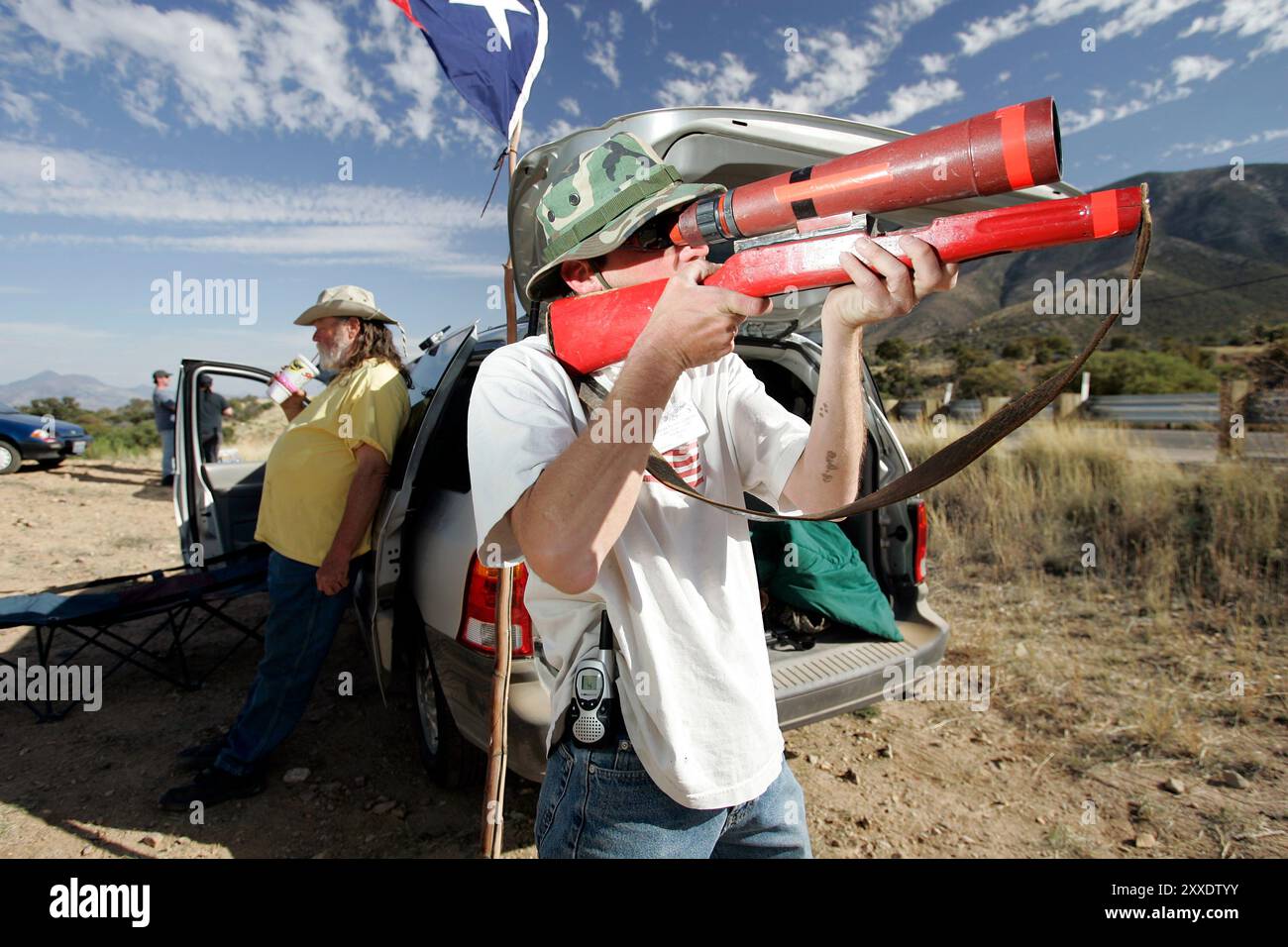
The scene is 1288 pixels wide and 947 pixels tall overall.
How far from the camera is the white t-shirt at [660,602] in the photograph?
1233mm

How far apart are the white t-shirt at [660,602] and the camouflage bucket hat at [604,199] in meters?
0.22

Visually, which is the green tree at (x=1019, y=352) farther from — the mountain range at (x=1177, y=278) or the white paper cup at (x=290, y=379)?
the white paper cup at (x=290, y=379)

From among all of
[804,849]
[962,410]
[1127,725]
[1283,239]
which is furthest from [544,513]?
[1283,239]

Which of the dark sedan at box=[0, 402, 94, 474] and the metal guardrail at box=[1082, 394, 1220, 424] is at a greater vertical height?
the metal guardrail at box=[1082, 394, 1220, 424]

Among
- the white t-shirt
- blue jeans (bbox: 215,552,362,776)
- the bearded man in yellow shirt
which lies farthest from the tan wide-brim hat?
the white t-shirt

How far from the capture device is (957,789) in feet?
10.7

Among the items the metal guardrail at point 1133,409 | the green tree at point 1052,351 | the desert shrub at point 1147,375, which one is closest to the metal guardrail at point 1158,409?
the metal guardrail at point 1133,409

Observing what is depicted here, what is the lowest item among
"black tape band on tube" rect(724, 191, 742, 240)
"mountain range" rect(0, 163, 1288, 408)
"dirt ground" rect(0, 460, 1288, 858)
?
"dirt ground" rect(0, 460, 1288, 858)

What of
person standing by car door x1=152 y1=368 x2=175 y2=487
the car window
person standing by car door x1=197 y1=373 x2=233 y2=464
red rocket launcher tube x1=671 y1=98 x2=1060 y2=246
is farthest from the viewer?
person standing by car door x1=152 y1=368 x2=175 y2=487

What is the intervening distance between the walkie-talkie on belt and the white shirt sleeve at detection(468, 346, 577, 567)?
0.25m

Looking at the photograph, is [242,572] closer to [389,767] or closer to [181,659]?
[181,659]

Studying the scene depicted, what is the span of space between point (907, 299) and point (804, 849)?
43.9 inches

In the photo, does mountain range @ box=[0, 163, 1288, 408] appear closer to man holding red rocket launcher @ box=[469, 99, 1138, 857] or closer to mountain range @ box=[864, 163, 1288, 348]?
mountain range @ box=[864, 163, 1288, 348]

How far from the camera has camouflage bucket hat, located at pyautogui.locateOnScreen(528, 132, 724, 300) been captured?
4.61 ft
